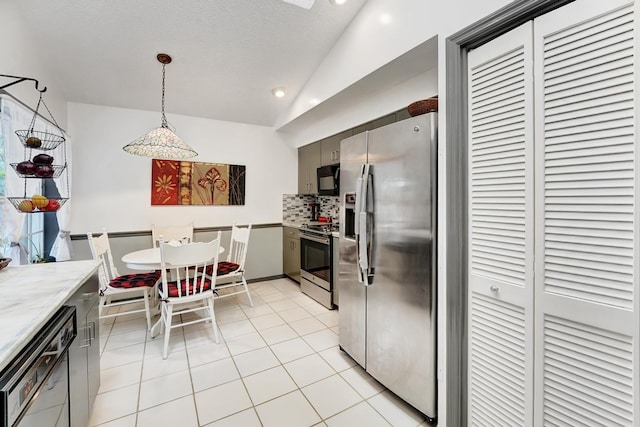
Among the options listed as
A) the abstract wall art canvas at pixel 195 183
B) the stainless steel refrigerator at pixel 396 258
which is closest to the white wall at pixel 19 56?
the abstract wall art canvas at pixel 195 183

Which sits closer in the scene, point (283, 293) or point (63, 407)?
point (63, 407)

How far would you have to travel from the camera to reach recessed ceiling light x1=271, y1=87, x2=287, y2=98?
11.1 ft

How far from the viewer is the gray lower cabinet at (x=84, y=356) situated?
4.07 feet

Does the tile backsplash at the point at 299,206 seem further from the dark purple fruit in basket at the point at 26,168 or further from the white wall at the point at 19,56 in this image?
the dark purple fruit in basket at the point at 26,168

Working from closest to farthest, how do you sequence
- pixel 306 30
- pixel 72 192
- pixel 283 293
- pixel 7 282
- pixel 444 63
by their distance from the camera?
pixel 7 282 → pixel 444 63 → pixel 306 30 → pixel 72 192 → pixel 283 293

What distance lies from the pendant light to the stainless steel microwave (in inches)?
65.9

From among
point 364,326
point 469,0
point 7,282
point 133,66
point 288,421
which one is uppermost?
point 133,66

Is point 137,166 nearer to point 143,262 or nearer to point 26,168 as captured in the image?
point 143,262

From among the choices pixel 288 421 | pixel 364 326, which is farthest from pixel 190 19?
pixel 288 421

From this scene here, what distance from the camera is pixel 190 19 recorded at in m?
2.29

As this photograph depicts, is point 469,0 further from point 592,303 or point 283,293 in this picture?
point 283,293

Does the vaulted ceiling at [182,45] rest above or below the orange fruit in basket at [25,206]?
above

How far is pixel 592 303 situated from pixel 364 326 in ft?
4.29

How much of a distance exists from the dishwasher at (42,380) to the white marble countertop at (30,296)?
0.05 metres
